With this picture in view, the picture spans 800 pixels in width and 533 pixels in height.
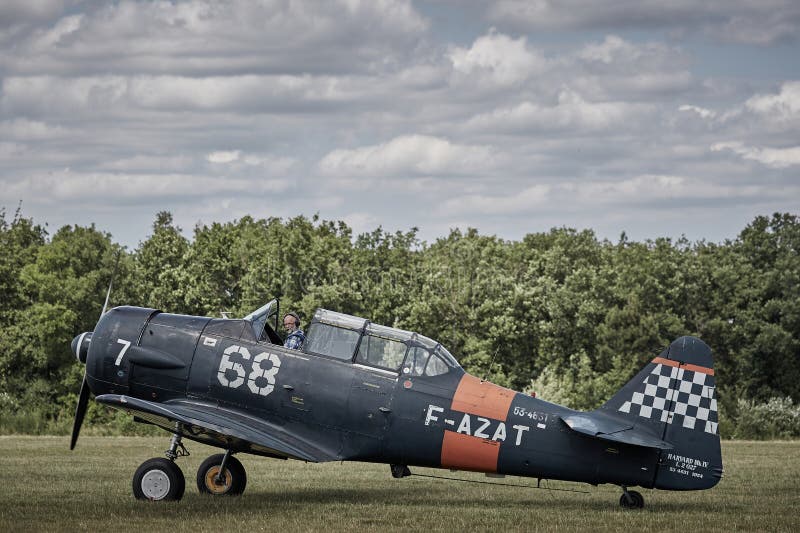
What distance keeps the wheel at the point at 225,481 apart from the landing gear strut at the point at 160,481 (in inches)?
39.2

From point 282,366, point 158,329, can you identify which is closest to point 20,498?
point 158,329

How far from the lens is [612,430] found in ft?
40.9

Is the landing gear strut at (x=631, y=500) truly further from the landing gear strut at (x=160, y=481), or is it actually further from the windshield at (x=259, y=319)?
the landing gear strut at (x=160, y=481)

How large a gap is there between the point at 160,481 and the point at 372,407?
2670 millimetres

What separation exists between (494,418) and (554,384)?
109 feet

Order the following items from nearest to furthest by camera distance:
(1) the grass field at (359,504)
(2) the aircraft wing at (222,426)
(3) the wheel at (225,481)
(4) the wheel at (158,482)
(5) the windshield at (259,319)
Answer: (1) the grass field at (359,504), (2) the aircraft wing at (222,426), (4) the wheel at (158,482), (5) the windshield at (259,319), (3) the wheel at (225,481)

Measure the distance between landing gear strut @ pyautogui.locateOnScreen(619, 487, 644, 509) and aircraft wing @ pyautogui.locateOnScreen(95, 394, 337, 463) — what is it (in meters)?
3.52

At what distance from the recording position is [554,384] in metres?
45.5

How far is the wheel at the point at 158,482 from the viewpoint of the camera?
12.8 meters

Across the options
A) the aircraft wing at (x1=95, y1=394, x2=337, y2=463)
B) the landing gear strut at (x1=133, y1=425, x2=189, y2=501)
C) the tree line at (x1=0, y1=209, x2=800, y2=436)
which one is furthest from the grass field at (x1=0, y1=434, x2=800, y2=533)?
the tree line at (x1=0, y1=209, x2=800, y2=436)

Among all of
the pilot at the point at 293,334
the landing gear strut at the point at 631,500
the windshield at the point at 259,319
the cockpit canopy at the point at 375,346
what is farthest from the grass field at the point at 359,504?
the windshield at the point at 259,319

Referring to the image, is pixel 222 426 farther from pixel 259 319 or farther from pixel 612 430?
pixel 612 430

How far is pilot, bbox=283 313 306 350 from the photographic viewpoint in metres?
13.7

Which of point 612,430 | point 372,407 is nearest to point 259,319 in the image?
point 372,407
